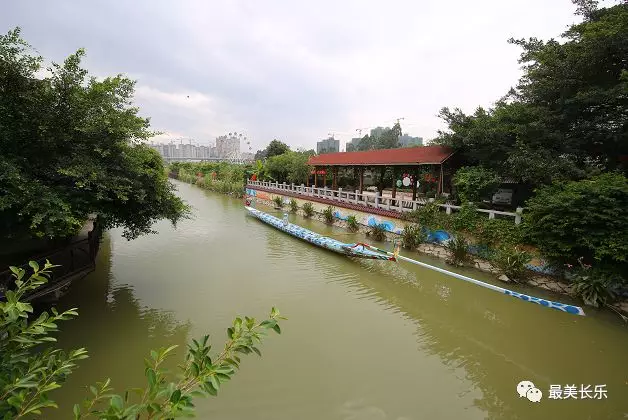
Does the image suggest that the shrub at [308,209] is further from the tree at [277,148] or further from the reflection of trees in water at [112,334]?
the tree at [277,148]

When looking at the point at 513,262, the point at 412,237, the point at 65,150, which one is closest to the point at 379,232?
the point at 412,237

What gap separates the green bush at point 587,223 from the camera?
7246 millimetres

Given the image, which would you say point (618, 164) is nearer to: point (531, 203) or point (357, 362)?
point (531, 203)

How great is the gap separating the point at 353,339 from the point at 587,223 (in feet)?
21.0

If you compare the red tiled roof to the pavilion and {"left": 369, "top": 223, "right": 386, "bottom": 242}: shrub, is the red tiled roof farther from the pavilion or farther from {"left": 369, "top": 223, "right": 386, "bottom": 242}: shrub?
{"left": 369, "top": 223, "right": 386, "bottom": 242}: shrub

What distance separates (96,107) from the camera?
6789 millimetres

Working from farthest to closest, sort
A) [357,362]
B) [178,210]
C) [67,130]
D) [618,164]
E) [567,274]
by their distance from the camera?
[618,164] < [567,274] < [178,210] < [67,130] < [357,362]

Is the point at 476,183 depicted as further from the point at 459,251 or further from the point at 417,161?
the point at 417,161

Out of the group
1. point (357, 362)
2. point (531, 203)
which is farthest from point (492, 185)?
point (357, 362)

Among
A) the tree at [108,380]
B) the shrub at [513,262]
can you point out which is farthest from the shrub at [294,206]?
the tree at [108,380]

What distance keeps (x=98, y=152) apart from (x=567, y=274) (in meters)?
12.1

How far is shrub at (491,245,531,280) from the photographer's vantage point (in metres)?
9.17

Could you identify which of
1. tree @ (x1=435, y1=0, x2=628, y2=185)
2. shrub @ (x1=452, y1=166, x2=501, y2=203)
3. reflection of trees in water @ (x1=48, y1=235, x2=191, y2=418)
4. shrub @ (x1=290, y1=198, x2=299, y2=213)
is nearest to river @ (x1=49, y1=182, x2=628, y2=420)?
reflection of trees in water @ (x1=48, y1=235, x2=191, y2=418)

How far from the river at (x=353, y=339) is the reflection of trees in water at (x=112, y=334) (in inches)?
1.1
